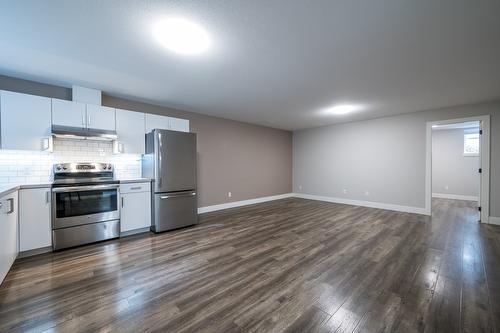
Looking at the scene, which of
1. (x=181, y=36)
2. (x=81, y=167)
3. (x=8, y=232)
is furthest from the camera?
(x=81, y=167)

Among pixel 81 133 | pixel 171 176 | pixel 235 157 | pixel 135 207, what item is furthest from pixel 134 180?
pixel 235 157

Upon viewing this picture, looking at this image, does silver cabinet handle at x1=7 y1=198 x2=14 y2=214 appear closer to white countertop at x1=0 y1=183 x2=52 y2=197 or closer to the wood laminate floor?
white countertop at x1=0 y1=183 x2=52 y2=197

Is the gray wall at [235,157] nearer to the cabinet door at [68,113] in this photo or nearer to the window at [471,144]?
the cabinet door at [68,113]

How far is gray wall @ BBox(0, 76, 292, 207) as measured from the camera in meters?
5.21

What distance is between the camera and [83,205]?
3119 millimetres

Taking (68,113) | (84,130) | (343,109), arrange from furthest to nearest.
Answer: (343,109) → (84,130) → (68,113)

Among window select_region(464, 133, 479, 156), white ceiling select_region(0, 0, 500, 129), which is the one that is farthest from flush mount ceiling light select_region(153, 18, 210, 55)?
window select_region(464, 133, 479, 156)

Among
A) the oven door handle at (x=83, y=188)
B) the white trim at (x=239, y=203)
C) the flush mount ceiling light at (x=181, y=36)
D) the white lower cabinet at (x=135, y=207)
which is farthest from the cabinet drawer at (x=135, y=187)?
the flush mount ceiling light at (x=181, y=36)

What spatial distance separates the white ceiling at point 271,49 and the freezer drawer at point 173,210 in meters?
1.92

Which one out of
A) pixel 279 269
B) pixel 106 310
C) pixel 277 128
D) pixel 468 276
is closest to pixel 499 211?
pixel 468 276

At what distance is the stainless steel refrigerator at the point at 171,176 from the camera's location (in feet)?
12.3

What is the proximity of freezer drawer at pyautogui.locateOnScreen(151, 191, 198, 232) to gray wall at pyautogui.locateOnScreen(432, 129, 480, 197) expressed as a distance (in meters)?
8.36

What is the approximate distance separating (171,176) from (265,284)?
261 centimetres

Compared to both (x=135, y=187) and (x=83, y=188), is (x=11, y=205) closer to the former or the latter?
(x=83, y=188)
